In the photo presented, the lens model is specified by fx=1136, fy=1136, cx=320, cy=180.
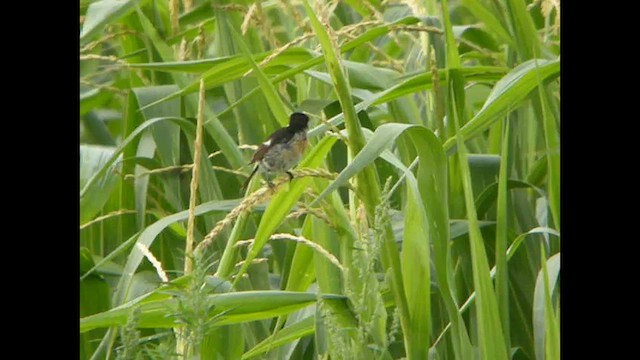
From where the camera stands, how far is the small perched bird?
2338 millimetres

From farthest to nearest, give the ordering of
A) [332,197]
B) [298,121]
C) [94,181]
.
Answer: [94,181] < [298,121] < [332,197]

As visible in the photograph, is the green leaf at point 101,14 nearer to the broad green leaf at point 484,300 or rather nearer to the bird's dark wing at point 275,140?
the bird's dark wing at point 275,140

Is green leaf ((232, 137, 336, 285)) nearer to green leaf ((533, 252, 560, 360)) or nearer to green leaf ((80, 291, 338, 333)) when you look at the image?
green leaf ((80, 291, 338, 333))

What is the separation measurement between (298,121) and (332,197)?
0.29 m

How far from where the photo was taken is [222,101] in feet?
9.55

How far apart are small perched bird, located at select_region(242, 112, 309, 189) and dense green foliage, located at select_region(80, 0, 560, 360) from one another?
0.06 meters

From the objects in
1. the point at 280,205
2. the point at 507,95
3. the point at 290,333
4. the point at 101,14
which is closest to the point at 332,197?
the point at 280,205

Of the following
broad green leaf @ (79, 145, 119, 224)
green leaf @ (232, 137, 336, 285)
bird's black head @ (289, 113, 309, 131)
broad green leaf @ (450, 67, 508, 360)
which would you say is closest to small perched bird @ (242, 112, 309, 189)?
bird's black head @ (289, 113, 309, 131)

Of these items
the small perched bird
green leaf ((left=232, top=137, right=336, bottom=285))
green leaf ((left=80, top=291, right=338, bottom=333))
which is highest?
the small perched bird

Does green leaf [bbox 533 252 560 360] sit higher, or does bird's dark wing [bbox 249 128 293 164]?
bird's dark wing [bbox 249 128 293 164]

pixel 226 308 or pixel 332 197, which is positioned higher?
pixel 332 197

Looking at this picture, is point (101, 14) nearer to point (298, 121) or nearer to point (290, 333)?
point (298, 121)

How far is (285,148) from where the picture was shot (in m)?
2.38
